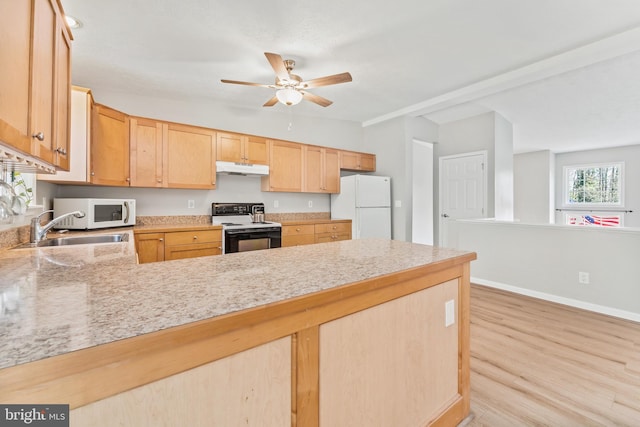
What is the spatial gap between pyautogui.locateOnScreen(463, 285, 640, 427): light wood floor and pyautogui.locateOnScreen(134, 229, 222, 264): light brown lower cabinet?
9.47 feet

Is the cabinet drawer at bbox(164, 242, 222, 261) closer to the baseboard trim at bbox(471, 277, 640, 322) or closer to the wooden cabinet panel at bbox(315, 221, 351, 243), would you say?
the wooden cabinet panel at bbox(315, 221, 351, 243)

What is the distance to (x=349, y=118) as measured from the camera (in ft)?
16.6

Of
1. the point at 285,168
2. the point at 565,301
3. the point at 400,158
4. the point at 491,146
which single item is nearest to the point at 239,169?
the point at 285,168

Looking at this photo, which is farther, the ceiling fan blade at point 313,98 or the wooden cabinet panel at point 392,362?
the ceiling fan blade at point 313,98


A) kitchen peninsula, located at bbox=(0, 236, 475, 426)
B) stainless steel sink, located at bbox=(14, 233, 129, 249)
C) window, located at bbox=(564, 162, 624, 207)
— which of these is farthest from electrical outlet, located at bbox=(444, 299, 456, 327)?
window, located at bbox=(564, 162, 624, 207)

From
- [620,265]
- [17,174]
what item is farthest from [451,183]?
[17,174]

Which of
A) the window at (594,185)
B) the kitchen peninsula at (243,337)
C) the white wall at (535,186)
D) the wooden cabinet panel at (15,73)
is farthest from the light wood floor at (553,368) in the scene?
the window at (594,185)

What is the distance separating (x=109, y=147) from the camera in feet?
9.97

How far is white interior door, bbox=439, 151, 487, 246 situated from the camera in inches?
183

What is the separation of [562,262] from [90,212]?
502 centimetres

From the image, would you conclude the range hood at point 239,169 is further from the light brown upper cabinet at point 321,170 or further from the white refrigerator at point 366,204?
the white refrigerator at point 366,204

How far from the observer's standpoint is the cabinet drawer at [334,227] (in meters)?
4.32

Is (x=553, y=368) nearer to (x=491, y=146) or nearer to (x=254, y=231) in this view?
(x=254, y=231)

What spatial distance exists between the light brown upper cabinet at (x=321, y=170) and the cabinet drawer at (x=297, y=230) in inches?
25.5
